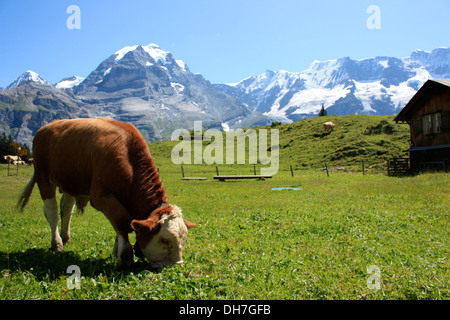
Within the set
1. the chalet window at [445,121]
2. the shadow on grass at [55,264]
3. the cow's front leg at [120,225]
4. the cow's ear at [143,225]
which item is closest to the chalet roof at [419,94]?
the chalet window at [445,121]

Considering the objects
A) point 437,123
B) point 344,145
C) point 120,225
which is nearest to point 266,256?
point 120,225

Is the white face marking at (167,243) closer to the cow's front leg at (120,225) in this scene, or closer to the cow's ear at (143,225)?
the cow's ear at (143,225)

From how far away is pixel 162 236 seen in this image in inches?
220

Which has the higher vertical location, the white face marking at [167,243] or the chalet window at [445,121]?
the chalet window at [445,121]

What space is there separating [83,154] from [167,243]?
9.59ft

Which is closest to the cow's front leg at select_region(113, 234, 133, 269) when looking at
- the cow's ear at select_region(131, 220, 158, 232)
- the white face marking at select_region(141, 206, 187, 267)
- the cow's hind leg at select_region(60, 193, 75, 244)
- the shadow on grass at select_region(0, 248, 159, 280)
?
the shadow on grass at select_region(0, 248, 159, 280)

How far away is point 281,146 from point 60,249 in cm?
5367

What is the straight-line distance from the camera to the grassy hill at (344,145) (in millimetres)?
40594

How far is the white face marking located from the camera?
5.58m

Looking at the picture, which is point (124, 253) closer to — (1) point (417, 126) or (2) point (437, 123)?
(2) point (437, 123)

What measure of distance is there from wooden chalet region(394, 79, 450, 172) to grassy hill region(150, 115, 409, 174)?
370 cm
